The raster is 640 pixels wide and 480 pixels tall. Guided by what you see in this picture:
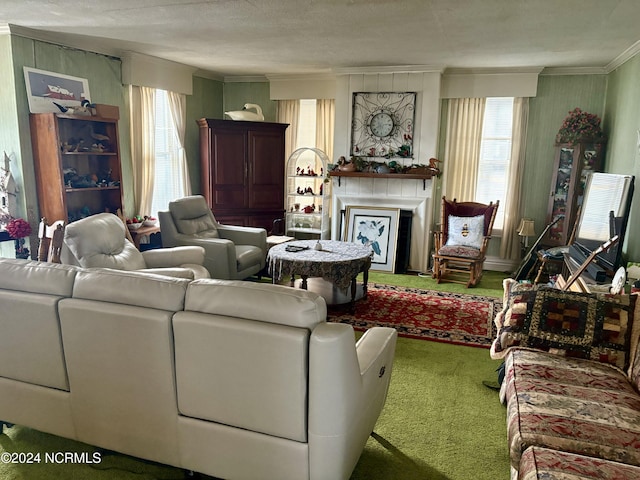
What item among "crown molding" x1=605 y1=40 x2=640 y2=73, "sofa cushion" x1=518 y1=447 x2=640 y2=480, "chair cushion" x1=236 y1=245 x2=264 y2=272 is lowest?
"chair cushion" x1=236 y1=245 x2=264 y2=272

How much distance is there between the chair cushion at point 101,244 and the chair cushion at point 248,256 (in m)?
1.15

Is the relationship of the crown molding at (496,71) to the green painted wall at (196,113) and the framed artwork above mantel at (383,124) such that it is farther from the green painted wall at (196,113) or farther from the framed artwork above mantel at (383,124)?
the green painted wall at (196,113)

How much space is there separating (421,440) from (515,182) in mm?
4444

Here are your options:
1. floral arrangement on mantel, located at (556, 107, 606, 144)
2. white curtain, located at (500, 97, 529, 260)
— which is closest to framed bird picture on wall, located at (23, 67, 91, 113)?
white curtain, located at (500, 97, 529, 260)

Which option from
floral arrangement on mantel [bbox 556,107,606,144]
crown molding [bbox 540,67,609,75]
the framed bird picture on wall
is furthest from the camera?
crown molding [bbox 540,67,609,75]

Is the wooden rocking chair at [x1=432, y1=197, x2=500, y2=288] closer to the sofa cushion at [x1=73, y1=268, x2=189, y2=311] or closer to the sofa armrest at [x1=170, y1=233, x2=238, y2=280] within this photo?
the sofa armrest at [x1=170, y1=233, x2=238, y2=280]

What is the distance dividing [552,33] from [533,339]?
284cm

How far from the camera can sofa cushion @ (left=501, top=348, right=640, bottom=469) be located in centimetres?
179

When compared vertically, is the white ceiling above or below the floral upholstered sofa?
above

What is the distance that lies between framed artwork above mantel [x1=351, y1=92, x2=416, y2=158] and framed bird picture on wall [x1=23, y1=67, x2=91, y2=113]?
3167 mm

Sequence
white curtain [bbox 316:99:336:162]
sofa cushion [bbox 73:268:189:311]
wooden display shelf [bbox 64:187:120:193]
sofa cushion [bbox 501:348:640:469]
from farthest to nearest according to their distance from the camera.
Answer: white curtain [bbox 316:99:336:162] < wooden display shelf [bbox 64:187:120:193] < sofa cushion [bbox 73:268:189:311] < sofa cushion [bbox 501:348:640:469]

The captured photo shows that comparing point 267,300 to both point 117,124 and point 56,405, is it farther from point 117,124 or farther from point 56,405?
point 117,124

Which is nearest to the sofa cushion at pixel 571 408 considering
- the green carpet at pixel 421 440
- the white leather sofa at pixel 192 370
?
the green carpet at pixel 421 440

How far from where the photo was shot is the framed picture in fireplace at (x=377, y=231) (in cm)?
612
